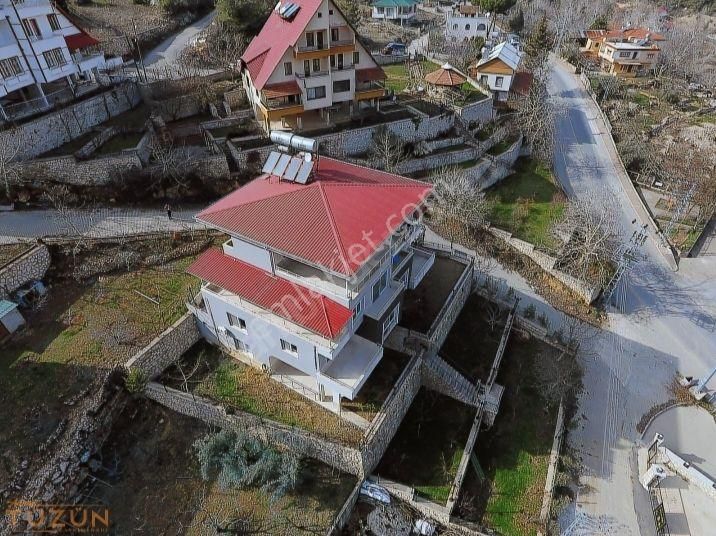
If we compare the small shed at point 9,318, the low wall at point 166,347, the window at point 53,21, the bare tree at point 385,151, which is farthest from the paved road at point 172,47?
the low wall at point 166,347

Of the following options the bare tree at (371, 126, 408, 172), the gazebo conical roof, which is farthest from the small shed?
the gazebo conical roof

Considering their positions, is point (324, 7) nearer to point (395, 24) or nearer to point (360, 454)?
point (360, 454)

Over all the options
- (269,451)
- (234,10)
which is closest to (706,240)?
(269,451)

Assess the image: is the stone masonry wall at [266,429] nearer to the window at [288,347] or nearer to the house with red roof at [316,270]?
the house with red roof at [316,270]

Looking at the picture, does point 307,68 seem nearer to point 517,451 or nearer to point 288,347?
point 288,347

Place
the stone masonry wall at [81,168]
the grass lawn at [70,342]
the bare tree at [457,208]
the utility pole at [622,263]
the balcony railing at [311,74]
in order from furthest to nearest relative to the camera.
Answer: the balcony railing at [311,74] < the bare tree at [457,208] < the utility pole at [622,263] < the stone masonry wall at [81,168] < the grass lawn at [70,342]

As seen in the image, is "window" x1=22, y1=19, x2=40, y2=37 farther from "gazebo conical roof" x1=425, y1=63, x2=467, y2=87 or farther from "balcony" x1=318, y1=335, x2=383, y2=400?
"gazebo conical roof" x1=425, y1=63, x2=467, y2=87
